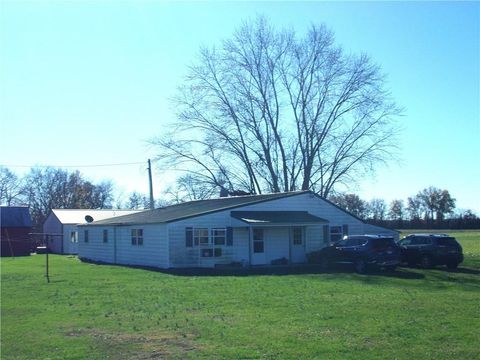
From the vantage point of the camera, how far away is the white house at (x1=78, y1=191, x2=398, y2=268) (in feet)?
96.9

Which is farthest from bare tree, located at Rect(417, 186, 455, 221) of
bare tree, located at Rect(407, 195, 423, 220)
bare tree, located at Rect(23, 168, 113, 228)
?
bare tree, located at Rect(23, 168, 113, 228)

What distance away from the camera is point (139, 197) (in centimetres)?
10431

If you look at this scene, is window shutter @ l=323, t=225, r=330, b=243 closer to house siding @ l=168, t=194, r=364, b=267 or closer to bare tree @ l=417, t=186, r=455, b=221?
house siding @ l=168, t=194, r=364, b=267

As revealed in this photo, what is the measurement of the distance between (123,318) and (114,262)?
→ 77.3 feet

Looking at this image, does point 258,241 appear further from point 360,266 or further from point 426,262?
point 426,262

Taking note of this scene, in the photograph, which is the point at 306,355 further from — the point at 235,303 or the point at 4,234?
the point at 4,234

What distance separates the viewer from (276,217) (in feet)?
104

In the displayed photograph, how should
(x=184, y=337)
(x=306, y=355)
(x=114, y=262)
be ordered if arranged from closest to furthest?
(x=306, y=355), (x=184, y=337), (x=114, y=262)

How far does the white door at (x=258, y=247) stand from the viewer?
102 ft

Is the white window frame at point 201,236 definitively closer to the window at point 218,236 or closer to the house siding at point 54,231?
the window at point 218,236

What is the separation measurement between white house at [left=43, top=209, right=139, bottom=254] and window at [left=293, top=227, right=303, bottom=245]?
25841mm

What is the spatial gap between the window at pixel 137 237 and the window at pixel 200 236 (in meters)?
3.82

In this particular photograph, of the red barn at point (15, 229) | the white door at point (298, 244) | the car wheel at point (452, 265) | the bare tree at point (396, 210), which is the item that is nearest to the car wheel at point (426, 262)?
the car wheel at point (452, 265)

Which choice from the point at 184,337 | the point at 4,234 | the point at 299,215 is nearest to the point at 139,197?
the point at 4,234
